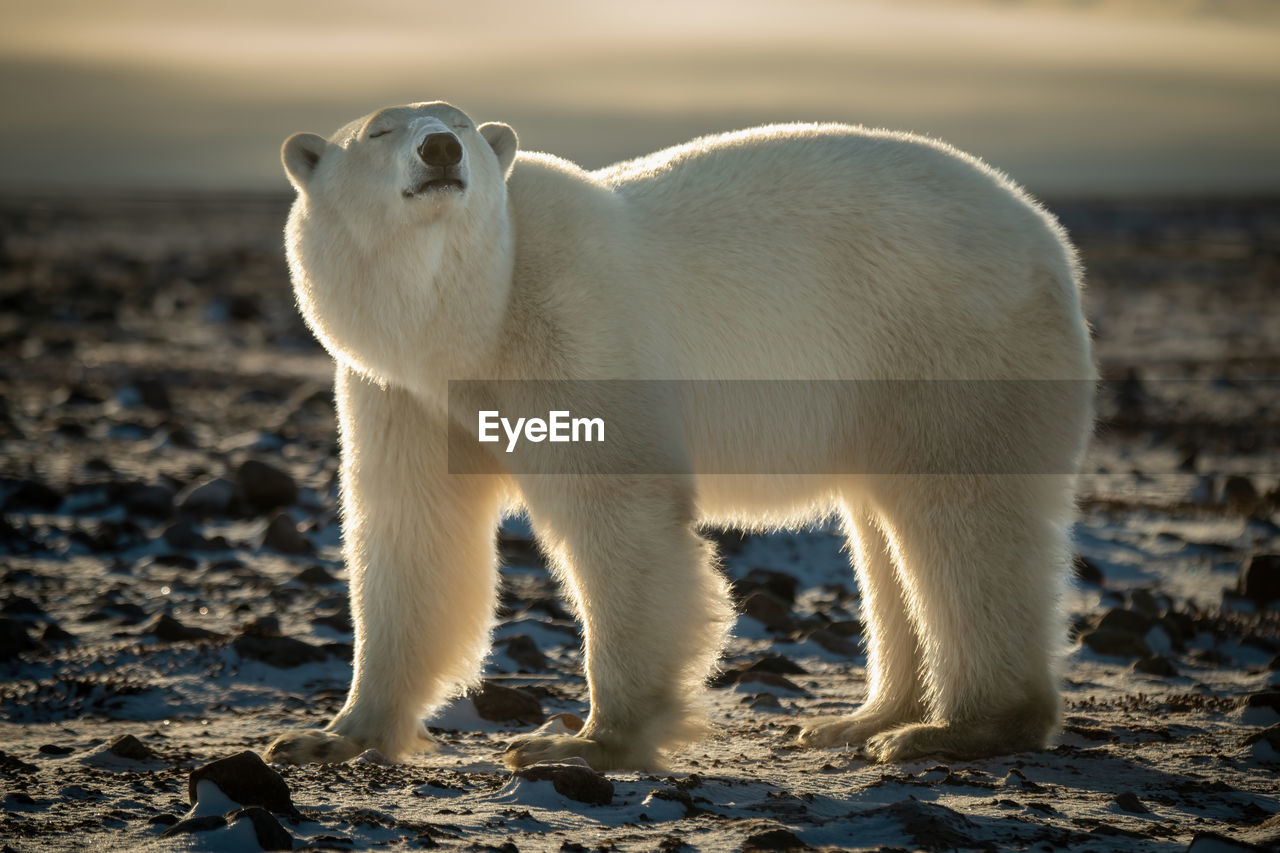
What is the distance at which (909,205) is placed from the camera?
4.32 metres

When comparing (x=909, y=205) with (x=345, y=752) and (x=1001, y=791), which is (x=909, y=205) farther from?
(x=345, y=752)

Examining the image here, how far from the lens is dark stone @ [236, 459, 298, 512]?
7504 millimetres

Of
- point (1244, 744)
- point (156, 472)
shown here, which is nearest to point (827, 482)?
point (1244, 744)

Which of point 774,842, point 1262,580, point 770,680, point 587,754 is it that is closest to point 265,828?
point 587,754

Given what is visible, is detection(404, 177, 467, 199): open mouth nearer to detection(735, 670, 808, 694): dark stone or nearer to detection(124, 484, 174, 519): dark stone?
detection(735, 670, 808, 694): dark stone

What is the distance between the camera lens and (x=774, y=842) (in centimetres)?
316

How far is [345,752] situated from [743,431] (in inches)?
65.6

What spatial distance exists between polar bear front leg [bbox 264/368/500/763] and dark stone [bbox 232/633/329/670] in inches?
36.2

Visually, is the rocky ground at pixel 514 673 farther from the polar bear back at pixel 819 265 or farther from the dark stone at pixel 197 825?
the polar bear back at pixel 819 265

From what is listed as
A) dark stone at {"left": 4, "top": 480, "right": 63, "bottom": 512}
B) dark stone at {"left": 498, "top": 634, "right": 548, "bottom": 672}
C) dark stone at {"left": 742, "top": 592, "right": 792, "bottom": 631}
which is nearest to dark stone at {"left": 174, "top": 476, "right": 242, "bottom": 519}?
dark stone at {"left": 4, "top": 480, "right": 63, "bottom": 512}

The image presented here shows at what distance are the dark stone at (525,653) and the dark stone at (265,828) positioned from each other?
228cm

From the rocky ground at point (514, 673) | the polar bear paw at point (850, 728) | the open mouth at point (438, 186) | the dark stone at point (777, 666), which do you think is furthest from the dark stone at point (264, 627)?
the open mouth at point (438, 186)

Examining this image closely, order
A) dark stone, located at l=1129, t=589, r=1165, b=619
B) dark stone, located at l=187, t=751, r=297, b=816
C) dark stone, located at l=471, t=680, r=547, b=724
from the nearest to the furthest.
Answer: dark stone, located at l=187, t=751, r=297, b=816, dark stone, located at l=471, t=680, r=547, b=724, dark stone, located at l=1129, t=589, r=1165, b=619

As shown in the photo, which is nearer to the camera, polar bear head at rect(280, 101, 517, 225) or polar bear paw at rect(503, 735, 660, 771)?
polar bear head at rect(280, 101, 517, 225)
